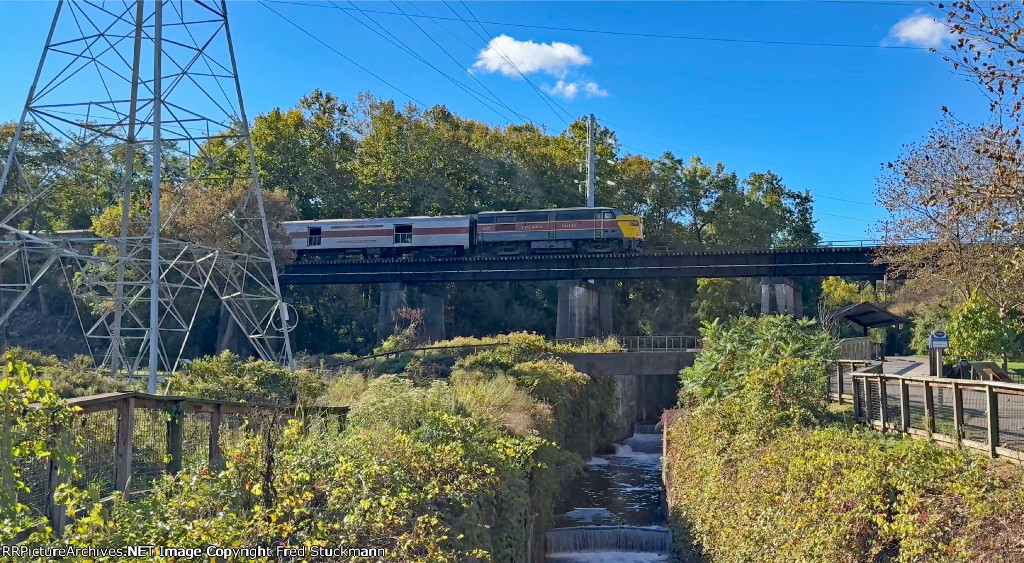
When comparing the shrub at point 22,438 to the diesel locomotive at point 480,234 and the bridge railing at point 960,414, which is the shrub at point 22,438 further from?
the diesel locomotive at point 480,234

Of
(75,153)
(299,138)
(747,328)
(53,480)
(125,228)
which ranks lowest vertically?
(53,480)

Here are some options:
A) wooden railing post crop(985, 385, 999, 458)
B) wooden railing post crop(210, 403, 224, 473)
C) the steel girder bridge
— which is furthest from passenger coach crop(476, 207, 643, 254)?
wooden railing post crop(210, 403, 224, 473)

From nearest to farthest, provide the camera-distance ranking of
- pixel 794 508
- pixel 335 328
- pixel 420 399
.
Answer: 1. pixel 794 508
2. pixel 420 399
3. pixel 335 328

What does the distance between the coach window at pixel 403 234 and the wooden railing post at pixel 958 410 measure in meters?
40.4

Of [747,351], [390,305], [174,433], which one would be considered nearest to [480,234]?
[390,305]

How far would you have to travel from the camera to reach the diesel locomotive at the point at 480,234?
4600 centimetres

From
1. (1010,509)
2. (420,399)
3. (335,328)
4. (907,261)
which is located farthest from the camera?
(335,328)

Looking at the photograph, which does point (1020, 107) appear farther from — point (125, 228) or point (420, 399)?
point (125, 228)

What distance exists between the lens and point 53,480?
5.74m

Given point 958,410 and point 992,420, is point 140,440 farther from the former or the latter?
point 958,410

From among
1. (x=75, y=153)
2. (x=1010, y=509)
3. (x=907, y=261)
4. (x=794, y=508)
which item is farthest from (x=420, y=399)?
(x=907, y=261)

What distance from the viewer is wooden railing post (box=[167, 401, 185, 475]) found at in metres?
7.30

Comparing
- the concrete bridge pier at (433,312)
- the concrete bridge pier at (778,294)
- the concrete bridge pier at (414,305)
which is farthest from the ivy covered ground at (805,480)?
the concrete bridge pier at (433,312)

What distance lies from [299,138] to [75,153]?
4190 centimetres
